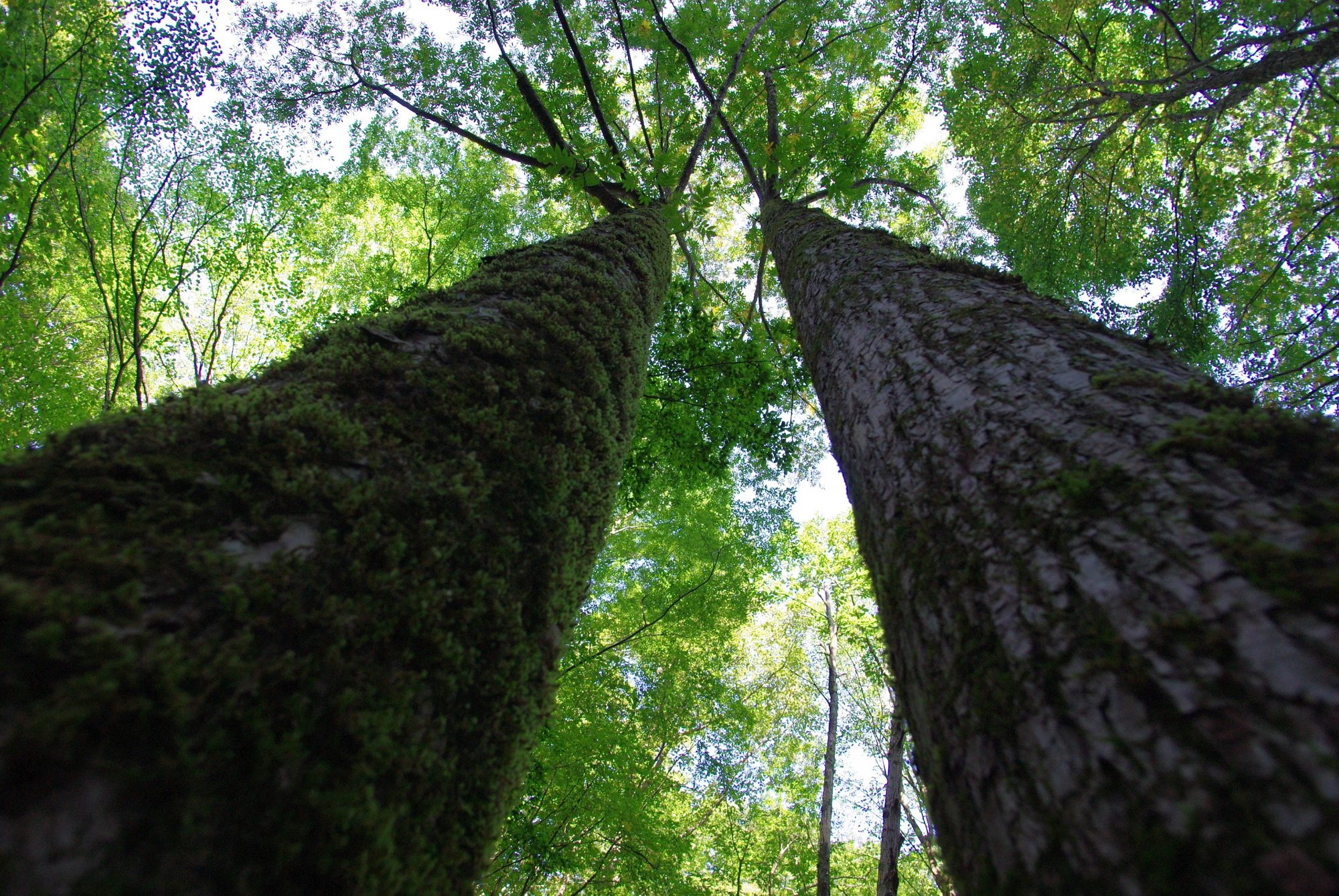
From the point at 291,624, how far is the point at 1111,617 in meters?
1.24

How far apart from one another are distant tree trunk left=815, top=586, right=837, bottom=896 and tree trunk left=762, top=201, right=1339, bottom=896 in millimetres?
8824

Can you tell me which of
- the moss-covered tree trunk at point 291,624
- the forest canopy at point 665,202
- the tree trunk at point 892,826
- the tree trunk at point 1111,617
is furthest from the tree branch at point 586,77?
the tree trunk at point 892,826

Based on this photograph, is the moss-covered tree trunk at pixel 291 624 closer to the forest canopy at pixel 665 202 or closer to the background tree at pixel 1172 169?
the forest canopy at pixel 665 202

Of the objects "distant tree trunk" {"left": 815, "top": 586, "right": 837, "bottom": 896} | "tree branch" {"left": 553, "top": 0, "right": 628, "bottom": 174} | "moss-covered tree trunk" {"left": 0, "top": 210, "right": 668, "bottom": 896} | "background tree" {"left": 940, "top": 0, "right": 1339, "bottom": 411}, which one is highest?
"background tree" {"left": 940, "top": 0, "right": 1339, "bottom": 411}

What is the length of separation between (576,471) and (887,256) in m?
2.20

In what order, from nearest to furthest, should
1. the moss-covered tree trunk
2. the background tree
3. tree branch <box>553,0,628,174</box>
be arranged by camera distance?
the moss-covered tree trunk → tree branch <box>553,0,628,174</box> → the background tree

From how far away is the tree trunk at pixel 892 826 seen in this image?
6121mm

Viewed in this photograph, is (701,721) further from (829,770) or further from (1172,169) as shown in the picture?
(1172,169)

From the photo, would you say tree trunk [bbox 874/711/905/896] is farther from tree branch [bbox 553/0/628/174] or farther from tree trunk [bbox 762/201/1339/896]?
tree branch [bbox 553/0/628/174]

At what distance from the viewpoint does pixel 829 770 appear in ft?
33.4

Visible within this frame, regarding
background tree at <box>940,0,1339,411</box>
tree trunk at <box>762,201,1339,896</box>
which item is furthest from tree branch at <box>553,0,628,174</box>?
background tree at <box>940,0,1339,411</box>

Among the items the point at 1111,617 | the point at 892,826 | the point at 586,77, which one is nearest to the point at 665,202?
the point at 586,77

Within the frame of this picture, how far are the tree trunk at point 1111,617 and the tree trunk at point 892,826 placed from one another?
552 cm

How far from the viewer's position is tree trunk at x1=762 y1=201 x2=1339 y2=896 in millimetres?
611
